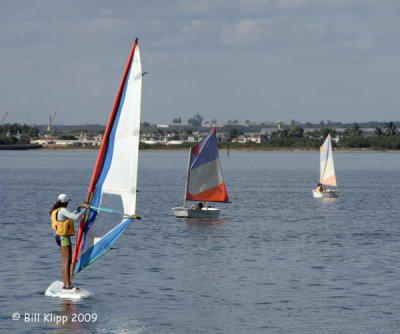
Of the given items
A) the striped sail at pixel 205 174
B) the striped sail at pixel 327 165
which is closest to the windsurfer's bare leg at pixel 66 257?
the striped sail at pixel 205 174

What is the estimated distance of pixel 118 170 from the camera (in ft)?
99.1

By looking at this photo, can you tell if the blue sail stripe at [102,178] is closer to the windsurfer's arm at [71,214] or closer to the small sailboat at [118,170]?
the small sailboat at [118,170]

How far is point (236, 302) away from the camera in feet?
112

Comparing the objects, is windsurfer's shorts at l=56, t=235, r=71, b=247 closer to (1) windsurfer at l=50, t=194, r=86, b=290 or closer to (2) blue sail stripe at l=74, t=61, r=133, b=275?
(1) windsurfer at l=50, t=194, r=86, b=290

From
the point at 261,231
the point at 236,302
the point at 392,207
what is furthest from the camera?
the point at 392,207

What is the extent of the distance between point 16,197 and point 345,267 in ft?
199

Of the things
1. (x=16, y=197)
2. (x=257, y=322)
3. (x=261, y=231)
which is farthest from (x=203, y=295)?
(x=16, y=197)

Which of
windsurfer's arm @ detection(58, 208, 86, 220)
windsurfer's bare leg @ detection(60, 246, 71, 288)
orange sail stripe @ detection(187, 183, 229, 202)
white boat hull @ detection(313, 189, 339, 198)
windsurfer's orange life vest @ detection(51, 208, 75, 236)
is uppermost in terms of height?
windsurfer's arm @ detection(58, 208, 86, 220)

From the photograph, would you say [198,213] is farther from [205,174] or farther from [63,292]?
[63,292]

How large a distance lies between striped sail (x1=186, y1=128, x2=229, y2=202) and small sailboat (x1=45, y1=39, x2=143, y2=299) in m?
38.5

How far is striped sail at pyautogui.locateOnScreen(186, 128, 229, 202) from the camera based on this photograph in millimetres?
70250

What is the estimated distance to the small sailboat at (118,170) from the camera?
29.6 m

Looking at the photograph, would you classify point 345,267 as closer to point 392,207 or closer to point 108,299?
point 108,299

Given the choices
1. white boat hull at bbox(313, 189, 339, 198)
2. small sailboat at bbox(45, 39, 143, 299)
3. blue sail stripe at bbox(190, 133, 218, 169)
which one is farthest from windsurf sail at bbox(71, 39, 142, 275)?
white boat hull at bbox(313, 189, 339, 198)
